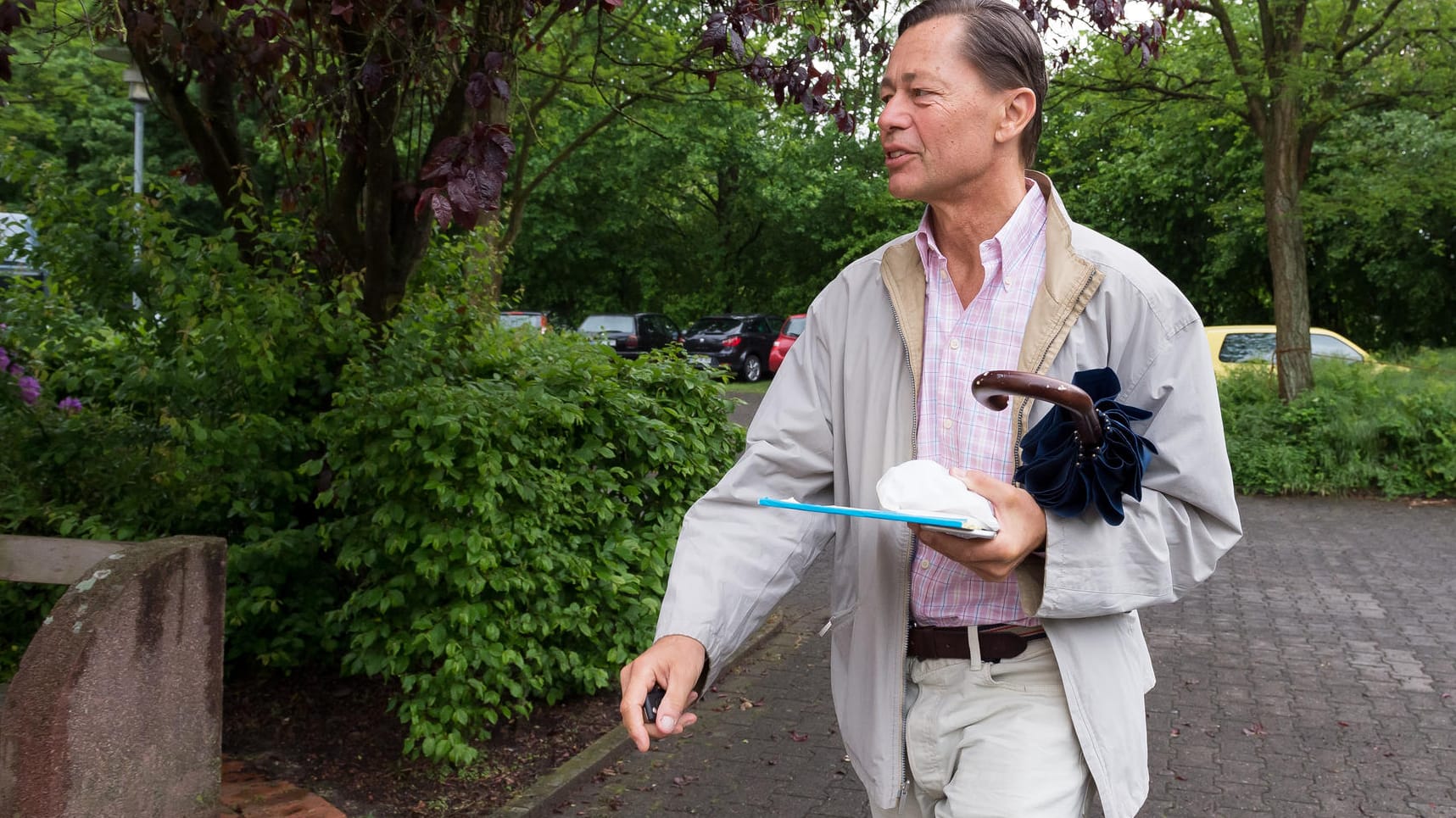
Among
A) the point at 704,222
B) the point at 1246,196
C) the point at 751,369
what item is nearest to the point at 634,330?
the point at 751,369

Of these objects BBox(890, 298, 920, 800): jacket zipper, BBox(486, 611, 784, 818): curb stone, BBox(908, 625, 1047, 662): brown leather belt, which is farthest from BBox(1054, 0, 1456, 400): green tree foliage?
BBox(908, 625, 1047, 662): brown leather belt

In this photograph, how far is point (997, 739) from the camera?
218 centimetres

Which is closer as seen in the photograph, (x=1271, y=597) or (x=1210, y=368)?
(x=1210, y=368)

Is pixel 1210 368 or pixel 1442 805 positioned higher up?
pixel 1210 368

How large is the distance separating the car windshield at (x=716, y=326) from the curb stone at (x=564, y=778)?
2692 centimetres

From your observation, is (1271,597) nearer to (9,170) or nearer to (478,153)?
(478,153)

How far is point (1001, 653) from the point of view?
87.0 inches

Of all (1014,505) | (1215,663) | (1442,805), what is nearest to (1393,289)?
(1215,663)

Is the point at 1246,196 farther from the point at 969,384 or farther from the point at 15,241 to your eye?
the point at 969,384

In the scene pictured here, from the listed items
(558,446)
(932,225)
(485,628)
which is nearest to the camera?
(932,225)

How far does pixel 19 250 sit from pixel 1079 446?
504cm

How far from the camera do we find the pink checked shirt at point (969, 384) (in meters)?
2.22

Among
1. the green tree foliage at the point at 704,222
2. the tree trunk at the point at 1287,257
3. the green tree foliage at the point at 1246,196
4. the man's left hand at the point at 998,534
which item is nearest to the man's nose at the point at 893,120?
the man's left hand at the point at 998,534

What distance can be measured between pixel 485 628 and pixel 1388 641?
580 centimetres
